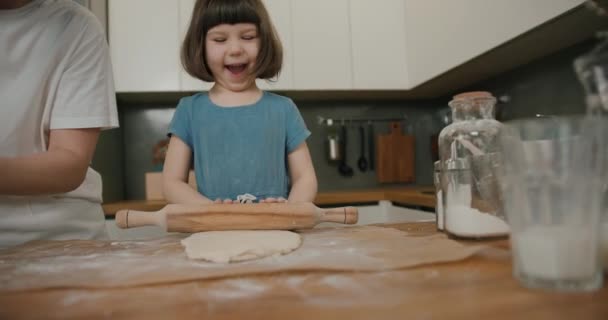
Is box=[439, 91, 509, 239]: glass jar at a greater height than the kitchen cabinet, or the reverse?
the kitchen cabinet

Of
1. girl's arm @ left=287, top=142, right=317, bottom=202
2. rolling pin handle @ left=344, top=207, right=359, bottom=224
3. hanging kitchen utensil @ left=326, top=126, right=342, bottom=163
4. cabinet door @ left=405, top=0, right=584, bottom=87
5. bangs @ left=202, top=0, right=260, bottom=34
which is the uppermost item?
cabinet door @ left=405, top=0, right=584, bottom=87

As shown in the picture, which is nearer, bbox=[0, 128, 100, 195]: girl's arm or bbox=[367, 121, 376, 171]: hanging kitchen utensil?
bbox=[0, 128, 100, 195]: girl's arm

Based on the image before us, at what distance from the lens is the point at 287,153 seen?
3.30 feet

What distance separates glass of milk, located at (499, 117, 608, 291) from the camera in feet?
1.09

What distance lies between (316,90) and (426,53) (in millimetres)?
522

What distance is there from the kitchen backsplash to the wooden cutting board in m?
0.05

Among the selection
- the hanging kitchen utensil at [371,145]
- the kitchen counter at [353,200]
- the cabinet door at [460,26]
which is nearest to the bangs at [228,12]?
the cabinet door at [460,26]

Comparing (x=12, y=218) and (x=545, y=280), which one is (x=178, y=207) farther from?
(x=545, y=280)

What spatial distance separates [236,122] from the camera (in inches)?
37.9

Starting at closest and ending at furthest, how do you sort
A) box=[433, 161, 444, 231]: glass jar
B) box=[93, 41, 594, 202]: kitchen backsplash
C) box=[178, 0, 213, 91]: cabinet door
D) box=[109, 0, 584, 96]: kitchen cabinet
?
box=[433, 161, 444, 231]: glass jar
box=[93, 41, 594, 202]: kitchen backsplash
box=[109, 0, 584, 96]: kitchen cabinet
box=[178, 0, 213, 91]: cabinet door

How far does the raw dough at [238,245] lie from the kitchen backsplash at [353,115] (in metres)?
1.17

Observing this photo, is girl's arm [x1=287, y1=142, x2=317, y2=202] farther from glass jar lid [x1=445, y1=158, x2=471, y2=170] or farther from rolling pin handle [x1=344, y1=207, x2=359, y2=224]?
glass jar lid [x1=445, y1=158, x2=471, y2=170]

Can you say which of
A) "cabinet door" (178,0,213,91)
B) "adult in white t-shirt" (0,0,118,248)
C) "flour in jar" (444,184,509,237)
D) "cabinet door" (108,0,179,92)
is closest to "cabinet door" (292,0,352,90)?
"cabinet door" (178,0,213,91)

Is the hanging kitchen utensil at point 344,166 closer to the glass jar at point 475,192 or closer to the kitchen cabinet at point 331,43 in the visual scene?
the kitchen cabinet at point 331,43
